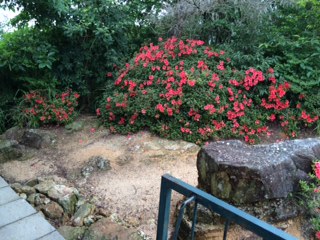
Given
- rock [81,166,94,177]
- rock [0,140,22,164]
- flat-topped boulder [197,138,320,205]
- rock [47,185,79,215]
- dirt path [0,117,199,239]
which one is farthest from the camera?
rock [0,140,22,164]

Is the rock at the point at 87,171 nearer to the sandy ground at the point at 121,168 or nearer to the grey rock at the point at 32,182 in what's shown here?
the sandy ground at the point at 121,168

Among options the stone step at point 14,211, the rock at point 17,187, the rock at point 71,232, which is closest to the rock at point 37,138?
the rock at point 17,187

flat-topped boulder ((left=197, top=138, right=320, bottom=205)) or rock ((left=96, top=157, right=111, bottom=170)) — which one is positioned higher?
flat-topped boulder ((left=197, top=138, right=320, bottom=205))

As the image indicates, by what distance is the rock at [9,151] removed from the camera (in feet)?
11.8

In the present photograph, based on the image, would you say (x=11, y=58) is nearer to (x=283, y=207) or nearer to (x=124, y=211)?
(x=124, y=211)

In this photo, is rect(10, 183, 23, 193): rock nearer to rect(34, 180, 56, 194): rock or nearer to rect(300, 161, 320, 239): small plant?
rect(34, 180, 56, 194): rock

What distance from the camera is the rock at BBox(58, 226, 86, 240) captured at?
2.26 metres

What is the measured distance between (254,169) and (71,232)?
1440 millimetres

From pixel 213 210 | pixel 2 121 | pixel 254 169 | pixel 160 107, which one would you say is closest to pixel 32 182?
pixel 160 107

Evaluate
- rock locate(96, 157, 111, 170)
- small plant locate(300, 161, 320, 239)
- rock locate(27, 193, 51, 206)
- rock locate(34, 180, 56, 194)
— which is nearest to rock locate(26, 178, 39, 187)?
rock locate(34, 180, 56, 194)

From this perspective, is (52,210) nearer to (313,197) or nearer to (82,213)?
(82,213)

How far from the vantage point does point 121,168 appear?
3.37 meters

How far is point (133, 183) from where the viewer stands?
3102mm

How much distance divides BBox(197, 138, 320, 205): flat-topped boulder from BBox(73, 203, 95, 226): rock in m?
1.01
